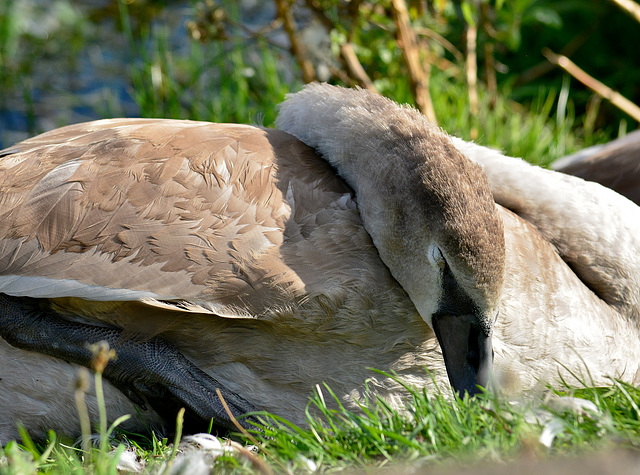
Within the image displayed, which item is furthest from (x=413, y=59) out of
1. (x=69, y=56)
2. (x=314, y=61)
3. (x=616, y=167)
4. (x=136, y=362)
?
(x=69, y=56)

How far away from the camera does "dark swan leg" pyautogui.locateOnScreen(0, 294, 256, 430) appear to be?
2.65 m

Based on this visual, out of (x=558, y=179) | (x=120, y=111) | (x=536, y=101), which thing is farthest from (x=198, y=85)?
(x=558, y=179)

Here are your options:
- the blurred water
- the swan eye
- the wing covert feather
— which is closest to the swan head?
the swan eye

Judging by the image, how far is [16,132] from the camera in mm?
6316

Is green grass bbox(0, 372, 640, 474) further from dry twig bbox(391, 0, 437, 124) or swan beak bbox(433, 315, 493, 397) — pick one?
dry twig bbox(391, 0, 437, 124)

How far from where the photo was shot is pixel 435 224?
2.56m

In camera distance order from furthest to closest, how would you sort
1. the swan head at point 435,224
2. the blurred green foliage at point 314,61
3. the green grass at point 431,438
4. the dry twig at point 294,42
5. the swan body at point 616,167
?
the blurred green foliage at point 314,61 → the dry twig at point 294,42 → the swan body at point 616,167 → the swan head at point 435,224 → the green grass at point 431,438

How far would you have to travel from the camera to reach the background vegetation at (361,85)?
222cm

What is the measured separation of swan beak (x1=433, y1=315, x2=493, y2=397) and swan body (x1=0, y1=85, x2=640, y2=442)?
0.03 metres

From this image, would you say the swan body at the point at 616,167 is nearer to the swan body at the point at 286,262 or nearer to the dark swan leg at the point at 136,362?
the swan body at the point at 286,262

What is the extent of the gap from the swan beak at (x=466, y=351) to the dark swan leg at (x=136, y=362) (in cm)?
72

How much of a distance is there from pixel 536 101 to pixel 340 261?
13.2 feet

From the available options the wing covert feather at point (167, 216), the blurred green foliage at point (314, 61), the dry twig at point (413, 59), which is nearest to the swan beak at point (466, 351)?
the wing covert feather at point (167, 216)

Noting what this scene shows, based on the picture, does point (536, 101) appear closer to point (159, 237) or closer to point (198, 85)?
point (198, 85)
